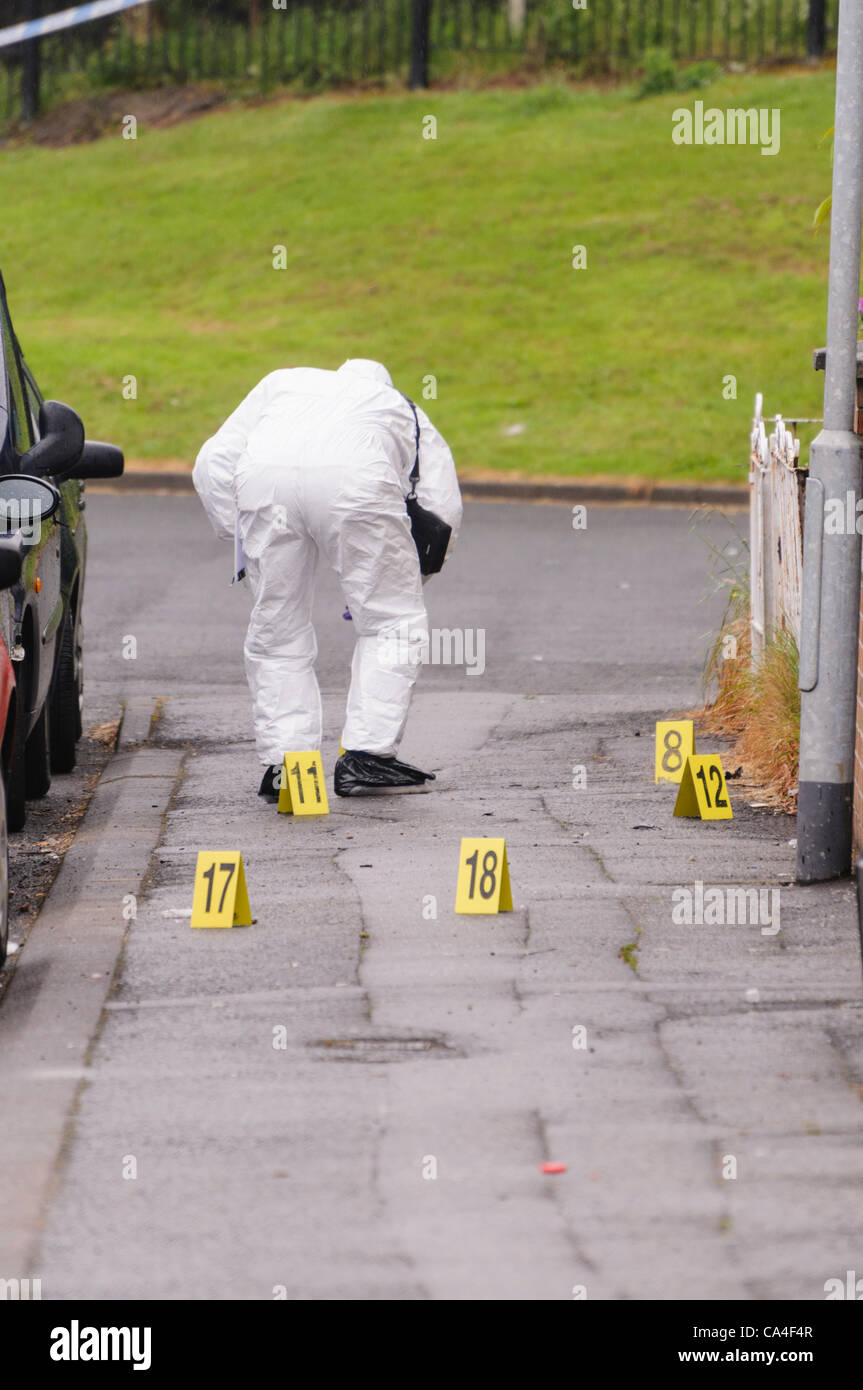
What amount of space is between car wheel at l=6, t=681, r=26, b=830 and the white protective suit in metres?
0.84

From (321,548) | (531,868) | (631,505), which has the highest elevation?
(321,548)

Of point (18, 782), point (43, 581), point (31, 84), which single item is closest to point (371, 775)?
point (18, 782)

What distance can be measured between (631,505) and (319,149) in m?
11.5

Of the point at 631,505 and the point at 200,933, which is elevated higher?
the point at 200,933

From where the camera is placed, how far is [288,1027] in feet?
16.3

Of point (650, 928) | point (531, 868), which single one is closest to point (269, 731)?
point (531, 868)

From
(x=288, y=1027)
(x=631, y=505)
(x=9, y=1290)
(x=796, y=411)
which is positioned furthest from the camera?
(x=796, y=411)

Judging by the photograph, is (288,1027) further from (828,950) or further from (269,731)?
(269,731)

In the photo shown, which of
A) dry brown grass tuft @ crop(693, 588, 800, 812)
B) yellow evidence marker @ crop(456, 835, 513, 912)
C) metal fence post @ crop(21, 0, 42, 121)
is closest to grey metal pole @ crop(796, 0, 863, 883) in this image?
yellow evidence marker @ crop(456, 835, 513, 912)

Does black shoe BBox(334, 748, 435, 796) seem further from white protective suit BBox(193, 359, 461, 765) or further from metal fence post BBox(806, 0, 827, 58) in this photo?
metal fence post BBox(806, 0, 827, 58)

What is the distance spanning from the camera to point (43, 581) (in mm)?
7488

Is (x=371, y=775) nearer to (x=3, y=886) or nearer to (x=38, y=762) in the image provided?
(x=38, y=762)

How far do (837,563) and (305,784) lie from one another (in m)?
2.07

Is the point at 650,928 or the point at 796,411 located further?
the point at 796,411
